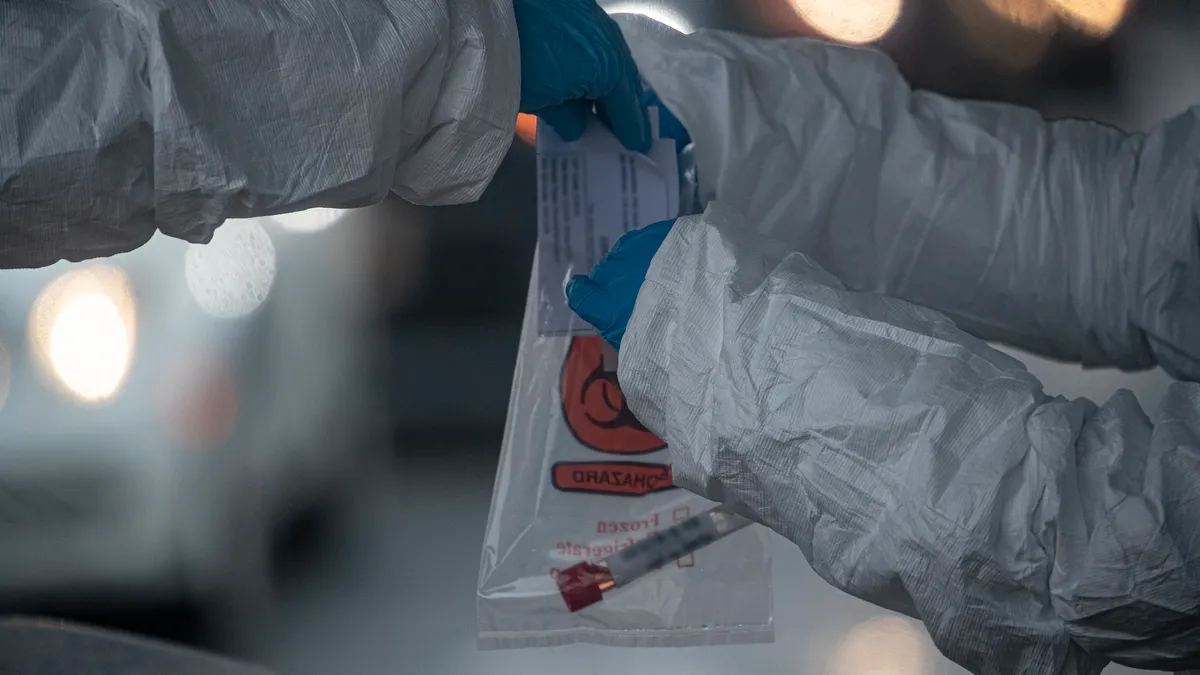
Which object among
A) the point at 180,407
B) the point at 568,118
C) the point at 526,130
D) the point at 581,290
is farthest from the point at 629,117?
the point at 180,407

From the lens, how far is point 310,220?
0.90 metres

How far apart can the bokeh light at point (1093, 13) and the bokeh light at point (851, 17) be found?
0.58 feet

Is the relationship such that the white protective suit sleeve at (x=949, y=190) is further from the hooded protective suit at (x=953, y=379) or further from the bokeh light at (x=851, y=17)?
the bokeh light at (x=851, y=17)

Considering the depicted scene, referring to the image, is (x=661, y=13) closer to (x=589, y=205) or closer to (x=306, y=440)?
(x=589, y=205)

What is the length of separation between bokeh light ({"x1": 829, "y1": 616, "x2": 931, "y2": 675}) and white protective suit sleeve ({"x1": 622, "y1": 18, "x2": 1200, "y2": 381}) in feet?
0.90

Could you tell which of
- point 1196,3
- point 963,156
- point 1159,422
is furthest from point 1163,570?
point 1196,3

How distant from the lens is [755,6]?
0.97 m

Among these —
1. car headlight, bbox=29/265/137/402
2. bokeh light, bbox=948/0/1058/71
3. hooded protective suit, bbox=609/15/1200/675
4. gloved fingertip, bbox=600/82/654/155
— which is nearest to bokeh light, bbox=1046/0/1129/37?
bokeh light, bbox=948/0/1058/71

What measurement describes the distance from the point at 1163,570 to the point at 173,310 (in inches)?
32.9

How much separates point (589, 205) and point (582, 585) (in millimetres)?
327

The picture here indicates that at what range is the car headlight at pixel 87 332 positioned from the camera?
86cm

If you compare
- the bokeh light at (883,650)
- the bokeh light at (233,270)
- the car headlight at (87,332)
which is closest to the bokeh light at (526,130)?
the bokeh light at (233,270)

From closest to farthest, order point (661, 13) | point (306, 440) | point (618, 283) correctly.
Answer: point (618, 283) < point (306, 440) < point (661, 13)

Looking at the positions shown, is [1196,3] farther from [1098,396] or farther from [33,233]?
[33,233]
